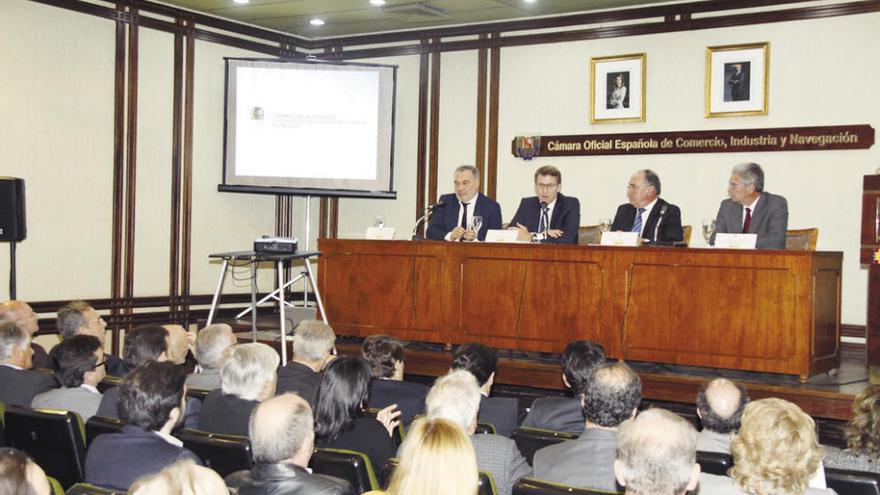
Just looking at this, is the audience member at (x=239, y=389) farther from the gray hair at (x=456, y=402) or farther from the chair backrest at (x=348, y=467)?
the gray hair at (x=456, y=402)

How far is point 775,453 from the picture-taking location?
2.70 metres

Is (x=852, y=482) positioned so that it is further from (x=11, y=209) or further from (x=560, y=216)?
(x=11, y=209)

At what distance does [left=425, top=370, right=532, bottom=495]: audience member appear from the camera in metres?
3.13

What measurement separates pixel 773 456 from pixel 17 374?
11.2 ft

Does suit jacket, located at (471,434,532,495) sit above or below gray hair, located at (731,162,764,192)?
below

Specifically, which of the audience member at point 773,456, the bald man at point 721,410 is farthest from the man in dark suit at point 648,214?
the audience member at point 773,456

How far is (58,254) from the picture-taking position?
7938 millimetres

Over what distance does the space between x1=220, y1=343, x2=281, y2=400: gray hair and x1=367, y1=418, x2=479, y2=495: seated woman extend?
69.5 inches

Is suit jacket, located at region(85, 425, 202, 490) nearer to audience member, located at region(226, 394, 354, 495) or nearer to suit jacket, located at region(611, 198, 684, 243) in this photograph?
audience member, located at region(226, 394, 354, 495)

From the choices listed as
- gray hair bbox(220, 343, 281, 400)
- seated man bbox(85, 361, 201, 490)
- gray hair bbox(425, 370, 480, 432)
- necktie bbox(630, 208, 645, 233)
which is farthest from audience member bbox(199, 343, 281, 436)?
necktie bbox(630, 208, 645, 233)

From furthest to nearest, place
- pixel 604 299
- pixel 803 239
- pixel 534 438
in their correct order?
pixel 803 239, pixel 604 299, pixel 534 438

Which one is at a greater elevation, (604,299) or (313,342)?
(604,299)

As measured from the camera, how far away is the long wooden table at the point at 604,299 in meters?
5.30

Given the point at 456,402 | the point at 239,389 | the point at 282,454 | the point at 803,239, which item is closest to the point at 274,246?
the point at 239,389
